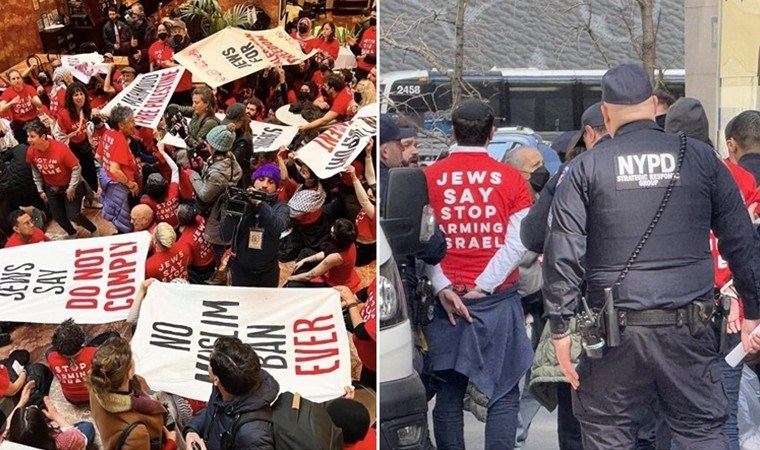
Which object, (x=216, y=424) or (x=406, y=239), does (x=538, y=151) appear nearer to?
(x=406, y=239)

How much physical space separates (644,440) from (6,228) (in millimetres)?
4807

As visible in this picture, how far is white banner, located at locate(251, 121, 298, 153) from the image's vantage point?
23.6ft

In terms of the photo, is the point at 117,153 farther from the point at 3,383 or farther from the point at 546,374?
the point at 546,374

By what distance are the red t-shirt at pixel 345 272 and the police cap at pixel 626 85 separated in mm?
2251

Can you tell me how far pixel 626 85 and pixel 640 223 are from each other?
0.43 metres

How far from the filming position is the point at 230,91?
9.25 m

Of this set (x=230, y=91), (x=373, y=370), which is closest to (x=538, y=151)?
(x=373, y=370)

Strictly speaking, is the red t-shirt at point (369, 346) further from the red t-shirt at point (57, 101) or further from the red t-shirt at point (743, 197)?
the red t-shirt at point (57, 101)

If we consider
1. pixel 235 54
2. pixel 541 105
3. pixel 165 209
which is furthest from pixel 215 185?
pixel 235 54

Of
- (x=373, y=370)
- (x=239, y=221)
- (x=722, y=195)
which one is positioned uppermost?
(x=722, y=195)

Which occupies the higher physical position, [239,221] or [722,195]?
[722,195]

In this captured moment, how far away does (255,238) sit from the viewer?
495 cm

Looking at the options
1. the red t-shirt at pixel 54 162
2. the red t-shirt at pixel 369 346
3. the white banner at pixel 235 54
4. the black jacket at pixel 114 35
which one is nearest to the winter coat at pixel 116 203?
the red t-shirt at pixel 54 162

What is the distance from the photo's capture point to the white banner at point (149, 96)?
23.7 feet
